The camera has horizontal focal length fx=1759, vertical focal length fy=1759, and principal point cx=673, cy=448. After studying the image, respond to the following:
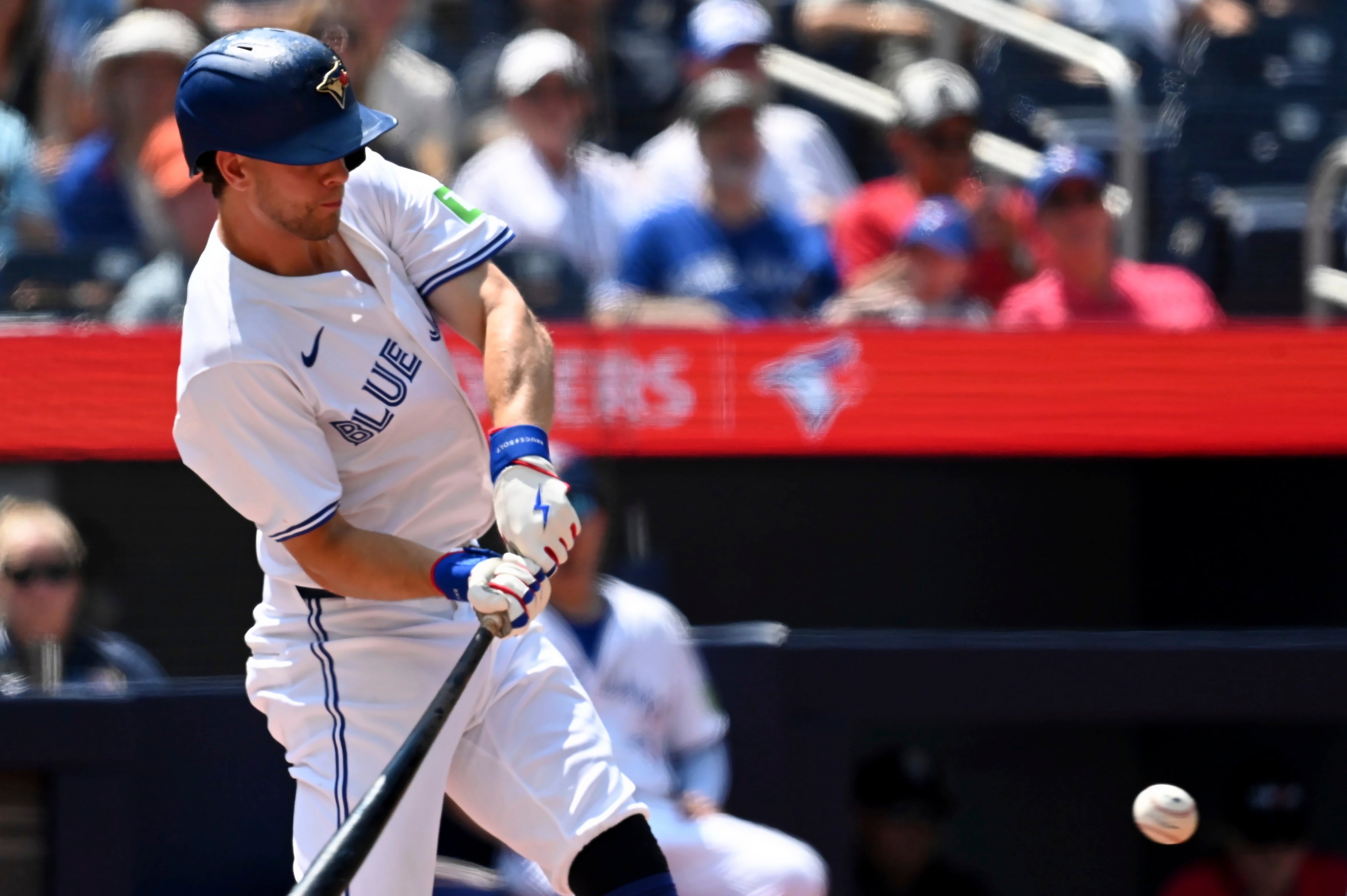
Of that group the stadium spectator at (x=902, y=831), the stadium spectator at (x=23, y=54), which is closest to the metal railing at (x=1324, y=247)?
the stadium spectator at (x=902, y=831)

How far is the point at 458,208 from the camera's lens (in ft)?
8.98

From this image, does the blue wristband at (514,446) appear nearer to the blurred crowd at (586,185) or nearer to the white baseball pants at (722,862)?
the white baseball pants at (722,862)

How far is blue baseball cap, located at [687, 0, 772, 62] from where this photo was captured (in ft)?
17.7

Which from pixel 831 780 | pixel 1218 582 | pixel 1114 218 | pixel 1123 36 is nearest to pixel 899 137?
pixel 1114 218

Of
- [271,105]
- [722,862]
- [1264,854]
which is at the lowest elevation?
[1264,854]

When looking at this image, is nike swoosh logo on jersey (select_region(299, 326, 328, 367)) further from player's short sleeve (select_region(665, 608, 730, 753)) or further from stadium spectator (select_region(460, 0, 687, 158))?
stadium spectator (select_region(460, 0, 687, 158))

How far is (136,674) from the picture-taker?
3.98 meters

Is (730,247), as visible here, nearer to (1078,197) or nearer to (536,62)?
(536,62)

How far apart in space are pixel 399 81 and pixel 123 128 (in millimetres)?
784

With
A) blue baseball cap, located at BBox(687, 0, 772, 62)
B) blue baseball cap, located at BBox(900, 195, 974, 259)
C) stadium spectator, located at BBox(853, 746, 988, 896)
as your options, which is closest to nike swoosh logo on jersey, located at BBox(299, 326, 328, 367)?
stadium spectator, located at BBox(853, 746, 988, 896)

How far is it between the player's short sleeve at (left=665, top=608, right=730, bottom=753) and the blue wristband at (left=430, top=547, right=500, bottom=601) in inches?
56.1

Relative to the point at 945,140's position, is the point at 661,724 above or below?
below

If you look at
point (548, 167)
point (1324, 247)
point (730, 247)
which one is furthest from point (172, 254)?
point (1324, 247)

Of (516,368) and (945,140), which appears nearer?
(516,368)
